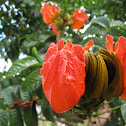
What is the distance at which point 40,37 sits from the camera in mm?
1126

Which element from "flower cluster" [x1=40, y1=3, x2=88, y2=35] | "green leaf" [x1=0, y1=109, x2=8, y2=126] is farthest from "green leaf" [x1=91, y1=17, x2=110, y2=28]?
"green leaf" [x1=0, y1=109, x2=8, y2=126]

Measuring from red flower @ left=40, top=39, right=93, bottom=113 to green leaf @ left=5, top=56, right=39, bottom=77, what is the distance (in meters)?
0.24

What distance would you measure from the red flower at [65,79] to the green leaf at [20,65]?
24cm

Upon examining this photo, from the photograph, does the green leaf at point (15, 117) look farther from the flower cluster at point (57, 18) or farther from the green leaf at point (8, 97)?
the flower cluster at point (57, 18)

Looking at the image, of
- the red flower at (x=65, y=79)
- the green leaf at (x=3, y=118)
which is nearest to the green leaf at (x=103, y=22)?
the red flower at (x=65, y=79)

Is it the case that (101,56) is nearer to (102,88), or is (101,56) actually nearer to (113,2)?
(102,88)

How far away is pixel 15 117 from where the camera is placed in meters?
0.68

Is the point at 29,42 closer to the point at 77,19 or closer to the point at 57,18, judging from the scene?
the point at 57,18

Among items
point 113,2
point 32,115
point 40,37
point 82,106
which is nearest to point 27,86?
point 32,115

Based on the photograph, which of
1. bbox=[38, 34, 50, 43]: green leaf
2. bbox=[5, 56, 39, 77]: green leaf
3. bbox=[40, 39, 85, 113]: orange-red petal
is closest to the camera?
bbox=[40, 39, 85, 113]: orange-red petal

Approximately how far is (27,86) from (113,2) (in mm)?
1105

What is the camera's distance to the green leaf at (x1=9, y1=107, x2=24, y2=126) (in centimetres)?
65

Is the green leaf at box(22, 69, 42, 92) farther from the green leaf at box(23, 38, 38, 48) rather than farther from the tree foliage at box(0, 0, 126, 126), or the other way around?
the green leaf at box(23, 38, 38, 48)

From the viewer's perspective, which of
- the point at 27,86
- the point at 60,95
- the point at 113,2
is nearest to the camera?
the point at 60,95
